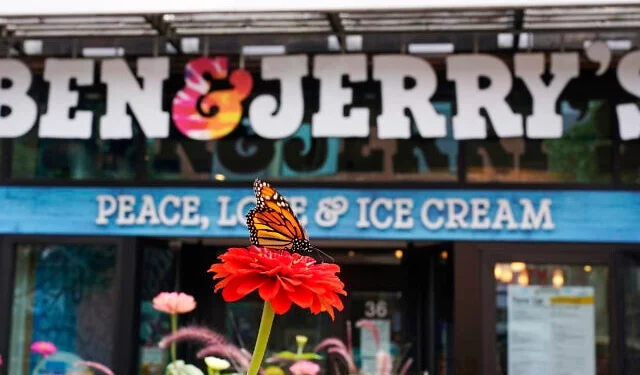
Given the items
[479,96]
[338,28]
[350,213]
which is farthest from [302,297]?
[350,213]

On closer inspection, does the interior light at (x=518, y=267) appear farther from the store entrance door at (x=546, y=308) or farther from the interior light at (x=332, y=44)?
the interior light at (x=332, y=44)

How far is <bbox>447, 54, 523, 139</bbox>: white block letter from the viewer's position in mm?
5645

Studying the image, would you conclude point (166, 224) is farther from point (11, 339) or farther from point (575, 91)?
point (575, 91)

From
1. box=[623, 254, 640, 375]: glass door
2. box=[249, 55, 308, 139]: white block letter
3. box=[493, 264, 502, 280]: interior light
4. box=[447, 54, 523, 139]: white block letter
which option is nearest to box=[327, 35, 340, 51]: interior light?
box=[249, 55, 308, 139]: white block letter

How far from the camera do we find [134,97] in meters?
5.93

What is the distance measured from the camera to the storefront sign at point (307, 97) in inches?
224

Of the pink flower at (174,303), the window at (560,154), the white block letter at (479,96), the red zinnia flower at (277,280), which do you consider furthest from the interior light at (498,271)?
the red zinnia flower at (277,280)

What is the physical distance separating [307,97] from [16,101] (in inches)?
81.3

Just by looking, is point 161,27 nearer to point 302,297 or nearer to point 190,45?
point 190,45

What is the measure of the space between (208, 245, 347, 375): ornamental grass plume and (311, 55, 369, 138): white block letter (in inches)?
179

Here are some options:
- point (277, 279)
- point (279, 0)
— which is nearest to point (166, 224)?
point (279, 0)

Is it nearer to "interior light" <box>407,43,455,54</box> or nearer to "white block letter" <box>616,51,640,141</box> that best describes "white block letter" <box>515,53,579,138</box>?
"white block letter" <box>616,51,640,141</box>

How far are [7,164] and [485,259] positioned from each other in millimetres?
3605

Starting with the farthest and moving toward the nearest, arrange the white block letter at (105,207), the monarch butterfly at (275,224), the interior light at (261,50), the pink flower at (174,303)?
the white block letter at (105,207) → the interior light at (261,50) → the pink flower at (174,303) → the monarch butterfly at (275,224)
